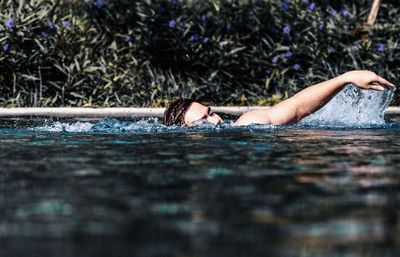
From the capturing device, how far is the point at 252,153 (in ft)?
19.1

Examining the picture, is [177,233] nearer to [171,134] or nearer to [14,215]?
[14,215]

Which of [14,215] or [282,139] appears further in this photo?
[282,139]

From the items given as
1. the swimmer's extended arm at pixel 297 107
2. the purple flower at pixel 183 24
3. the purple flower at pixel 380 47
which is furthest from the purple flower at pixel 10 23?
the swimmer's extended arm at pixel 297 107

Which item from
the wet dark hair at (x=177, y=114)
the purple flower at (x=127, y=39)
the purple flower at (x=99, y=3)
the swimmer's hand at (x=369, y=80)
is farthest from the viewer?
the purple flower at (x=99, y=3)

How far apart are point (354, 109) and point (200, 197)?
588cm

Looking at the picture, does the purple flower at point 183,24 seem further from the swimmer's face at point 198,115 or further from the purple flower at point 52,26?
the swimmer's face at point 198,115

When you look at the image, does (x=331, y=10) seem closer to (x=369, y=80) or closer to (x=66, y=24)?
(x=66, y=24)

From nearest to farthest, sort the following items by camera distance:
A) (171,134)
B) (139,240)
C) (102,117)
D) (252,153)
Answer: (139,240), (252,153), (171,134), (102,117)

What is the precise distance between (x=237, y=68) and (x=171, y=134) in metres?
6.02

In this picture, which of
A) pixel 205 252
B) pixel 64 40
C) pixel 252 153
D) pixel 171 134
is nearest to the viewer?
Result: pixel 205 252

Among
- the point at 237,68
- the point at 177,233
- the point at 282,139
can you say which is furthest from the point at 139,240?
the point at 237,68

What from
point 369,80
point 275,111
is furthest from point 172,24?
point 369,80

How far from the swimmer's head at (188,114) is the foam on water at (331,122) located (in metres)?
0.10

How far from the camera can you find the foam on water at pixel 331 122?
8102mm
